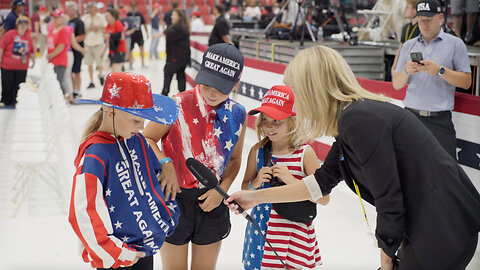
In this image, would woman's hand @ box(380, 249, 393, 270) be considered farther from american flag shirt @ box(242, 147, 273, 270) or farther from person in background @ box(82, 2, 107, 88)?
person in background @ box(82, 2, 107, 88)

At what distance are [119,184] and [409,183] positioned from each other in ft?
2.89

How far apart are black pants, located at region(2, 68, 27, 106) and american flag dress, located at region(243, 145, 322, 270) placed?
8.12 meters

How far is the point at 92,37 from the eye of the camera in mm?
12031

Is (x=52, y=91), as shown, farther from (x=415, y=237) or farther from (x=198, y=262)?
(x=415, y=237)

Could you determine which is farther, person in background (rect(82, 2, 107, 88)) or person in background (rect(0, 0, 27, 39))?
person in background (rect(82, 2, 107, 88))

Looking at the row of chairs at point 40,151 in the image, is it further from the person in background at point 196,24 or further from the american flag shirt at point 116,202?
the person in background at point 196,24

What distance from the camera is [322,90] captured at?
1.91 metres

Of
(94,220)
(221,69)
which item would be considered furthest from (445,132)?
(94,220)

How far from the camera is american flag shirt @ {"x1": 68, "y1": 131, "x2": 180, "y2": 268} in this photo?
6.07ft

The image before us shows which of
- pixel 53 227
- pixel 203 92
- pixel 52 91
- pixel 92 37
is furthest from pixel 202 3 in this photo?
pixel 203 92

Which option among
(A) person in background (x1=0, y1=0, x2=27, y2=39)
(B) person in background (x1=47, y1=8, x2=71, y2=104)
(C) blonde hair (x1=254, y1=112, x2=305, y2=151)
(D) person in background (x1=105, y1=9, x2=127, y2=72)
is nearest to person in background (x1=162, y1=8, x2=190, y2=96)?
(B) person in background (x1=47, y1=8, x2=71, y2=104)

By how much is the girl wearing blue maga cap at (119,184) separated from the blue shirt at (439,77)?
266cm

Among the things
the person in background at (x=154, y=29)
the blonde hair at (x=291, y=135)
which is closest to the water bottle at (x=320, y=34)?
the blonde hair at (x=291, y=135)

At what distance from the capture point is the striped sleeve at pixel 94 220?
184cm
